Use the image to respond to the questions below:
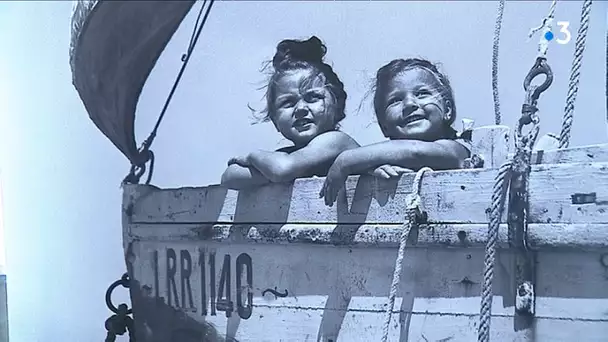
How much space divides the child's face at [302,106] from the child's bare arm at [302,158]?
0.11 m

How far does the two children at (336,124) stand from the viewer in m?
1.33

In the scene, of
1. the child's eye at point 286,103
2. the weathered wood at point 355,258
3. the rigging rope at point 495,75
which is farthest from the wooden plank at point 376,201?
the rigging rope at point 495,75

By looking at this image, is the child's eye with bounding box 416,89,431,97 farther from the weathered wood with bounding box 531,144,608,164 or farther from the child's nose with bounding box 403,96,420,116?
the weathered wood with bounding box 531,144,608,164

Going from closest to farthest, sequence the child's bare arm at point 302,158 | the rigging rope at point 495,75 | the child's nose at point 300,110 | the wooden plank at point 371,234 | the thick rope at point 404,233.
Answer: the wooden plank at point 371,234 < the thick rope at point 404,233 < the child's bare arm at point 302,158 < the child's nose at point 300,110 < the rigging rope at point 495,75

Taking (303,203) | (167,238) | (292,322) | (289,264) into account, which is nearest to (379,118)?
(303,203)

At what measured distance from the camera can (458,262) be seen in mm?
1233

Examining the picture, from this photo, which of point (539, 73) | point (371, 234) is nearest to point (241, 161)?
point (371, 234)

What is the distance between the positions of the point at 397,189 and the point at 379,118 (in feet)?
1.08

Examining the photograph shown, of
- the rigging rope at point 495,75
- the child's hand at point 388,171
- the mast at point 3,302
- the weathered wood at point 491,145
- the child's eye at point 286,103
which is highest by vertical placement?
the rigging rope at point 495,75

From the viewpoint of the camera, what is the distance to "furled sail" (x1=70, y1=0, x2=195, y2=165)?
1.33 meters

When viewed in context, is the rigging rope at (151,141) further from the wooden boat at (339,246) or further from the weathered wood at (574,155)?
the weathered wood at (574,155)

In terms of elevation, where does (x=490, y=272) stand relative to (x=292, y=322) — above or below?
above

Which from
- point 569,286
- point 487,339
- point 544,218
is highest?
point 544,218

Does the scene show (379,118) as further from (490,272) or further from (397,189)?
(490,272)
